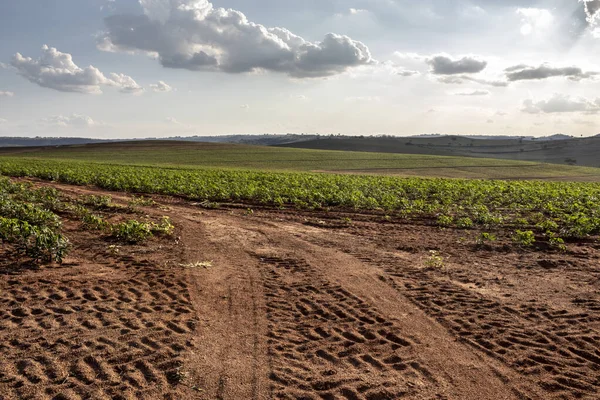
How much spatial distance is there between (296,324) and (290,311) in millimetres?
509

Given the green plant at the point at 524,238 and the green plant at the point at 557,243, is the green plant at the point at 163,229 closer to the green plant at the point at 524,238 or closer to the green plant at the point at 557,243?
the green plant at the point at 524,238

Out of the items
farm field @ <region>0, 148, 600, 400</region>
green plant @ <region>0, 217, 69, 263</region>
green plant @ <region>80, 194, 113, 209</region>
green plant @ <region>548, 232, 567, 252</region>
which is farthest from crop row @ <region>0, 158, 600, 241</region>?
green plant @ <region>0, 217, 69, 263</region>

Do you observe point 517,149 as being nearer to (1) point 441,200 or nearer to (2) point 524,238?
(1) point 441,200

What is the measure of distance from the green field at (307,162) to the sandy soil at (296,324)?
147 feet

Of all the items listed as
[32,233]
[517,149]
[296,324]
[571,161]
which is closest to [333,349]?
[296,324]

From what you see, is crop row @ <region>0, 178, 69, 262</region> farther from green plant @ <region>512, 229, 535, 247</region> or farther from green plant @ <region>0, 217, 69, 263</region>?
green plant @ <region>512, 229, 535, 247</region>

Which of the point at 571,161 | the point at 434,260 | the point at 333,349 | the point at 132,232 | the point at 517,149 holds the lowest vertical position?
the point at 333,349

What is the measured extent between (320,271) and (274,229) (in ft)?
15.4

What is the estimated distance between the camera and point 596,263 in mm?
10609

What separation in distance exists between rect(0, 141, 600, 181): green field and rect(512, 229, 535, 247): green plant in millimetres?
41286

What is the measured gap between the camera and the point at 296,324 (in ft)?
22.2

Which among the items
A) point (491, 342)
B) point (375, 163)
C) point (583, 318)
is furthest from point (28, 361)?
point (375, 163)

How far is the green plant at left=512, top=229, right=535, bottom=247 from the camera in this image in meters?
12.3

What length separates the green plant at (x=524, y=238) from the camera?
1233cm
